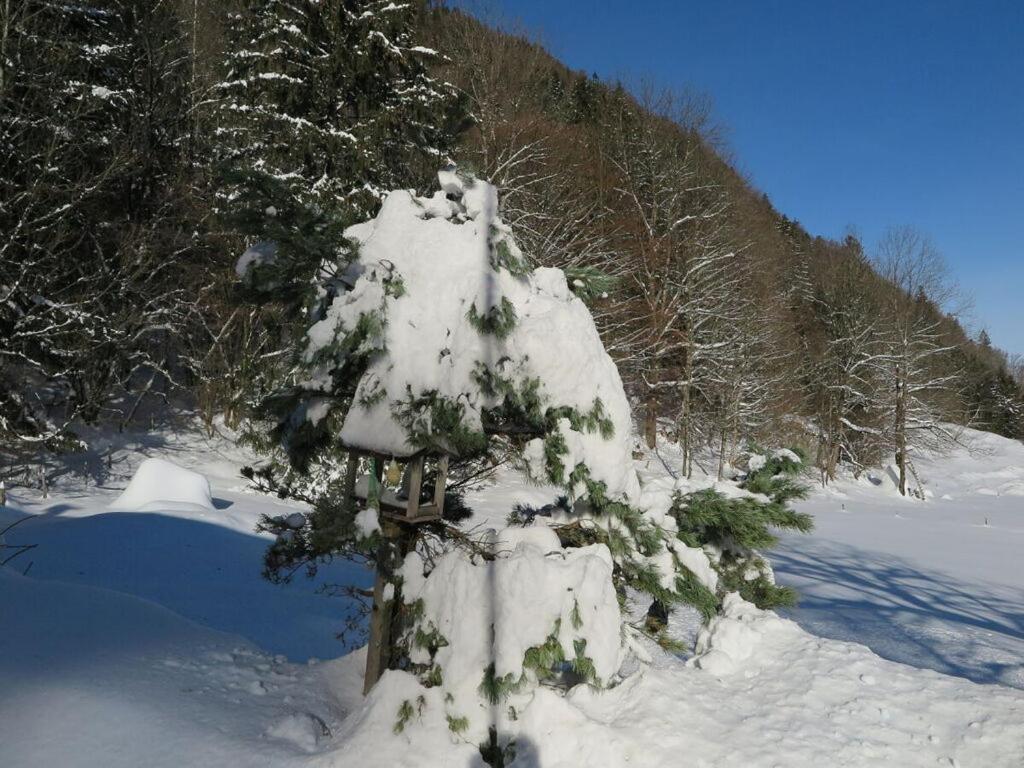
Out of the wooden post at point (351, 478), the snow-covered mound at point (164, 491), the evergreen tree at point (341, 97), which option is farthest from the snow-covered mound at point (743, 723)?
the evergreen tree at point (341, 97)

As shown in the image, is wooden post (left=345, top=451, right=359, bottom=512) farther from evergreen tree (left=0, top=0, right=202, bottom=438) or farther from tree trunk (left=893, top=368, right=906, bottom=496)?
tree trunk (left=893, top=368, right=906, bottom=496)

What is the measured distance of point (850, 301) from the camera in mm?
26531

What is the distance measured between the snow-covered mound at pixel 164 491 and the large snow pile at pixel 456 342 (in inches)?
300

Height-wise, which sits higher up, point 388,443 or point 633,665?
point 388,443

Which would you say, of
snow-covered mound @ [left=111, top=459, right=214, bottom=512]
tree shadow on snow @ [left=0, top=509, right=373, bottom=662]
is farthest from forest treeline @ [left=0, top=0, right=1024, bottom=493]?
tree shadow on snow @ [left=0, top=509, right=373, bottom=662]

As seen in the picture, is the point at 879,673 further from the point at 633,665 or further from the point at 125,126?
the point at 125,126

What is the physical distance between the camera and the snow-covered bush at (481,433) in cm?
306

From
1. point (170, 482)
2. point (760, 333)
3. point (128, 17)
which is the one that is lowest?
point (170, 482)

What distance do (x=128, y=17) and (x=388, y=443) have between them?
58.8 ft

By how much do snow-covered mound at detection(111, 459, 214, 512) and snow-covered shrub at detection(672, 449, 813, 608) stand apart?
8520 mm

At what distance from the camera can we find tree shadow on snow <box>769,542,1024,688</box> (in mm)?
7398

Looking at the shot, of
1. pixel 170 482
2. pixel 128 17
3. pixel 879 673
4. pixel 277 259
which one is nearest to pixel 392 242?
pixel 277 259

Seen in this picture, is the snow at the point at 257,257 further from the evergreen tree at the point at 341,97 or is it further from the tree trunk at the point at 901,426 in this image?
the tree trunk at the point at 901,426

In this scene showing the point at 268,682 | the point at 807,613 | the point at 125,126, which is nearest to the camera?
the point at 268,682
